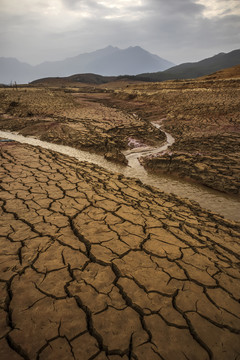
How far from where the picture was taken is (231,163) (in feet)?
17.0

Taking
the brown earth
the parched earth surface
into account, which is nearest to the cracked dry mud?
the brown earth

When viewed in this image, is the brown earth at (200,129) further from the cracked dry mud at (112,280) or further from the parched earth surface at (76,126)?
the cracked dry mud at (112,280)

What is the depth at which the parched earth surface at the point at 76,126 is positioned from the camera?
7382 mm

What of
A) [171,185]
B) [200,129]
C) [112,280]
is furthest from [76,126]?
[112,280]

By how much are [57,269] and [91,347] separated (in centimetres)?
69

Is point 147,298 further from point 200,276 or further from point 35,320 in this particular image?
point 35,320

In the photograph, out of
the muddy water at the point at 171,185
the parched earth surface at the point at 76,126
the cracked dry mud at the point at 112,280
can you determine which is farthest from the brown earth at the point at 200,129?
the cracked dry mud at the point at 112,280

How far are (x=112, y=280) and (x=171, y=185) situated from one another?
3.70 metres

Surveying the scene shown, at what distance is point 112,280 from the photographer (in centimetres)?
165

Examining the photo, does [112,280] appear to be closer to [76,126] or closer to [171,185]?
[171,185]

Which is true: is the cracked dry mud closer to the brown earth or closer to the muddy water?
the muddy water

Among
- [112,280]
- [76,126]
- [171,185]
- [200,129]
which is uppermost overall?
[76,126]

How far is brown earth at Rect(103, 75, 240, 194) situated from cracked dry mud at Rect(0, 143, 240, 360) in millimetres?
2357

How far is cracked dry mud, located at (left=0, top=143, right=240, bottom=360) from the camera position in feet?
3.99
